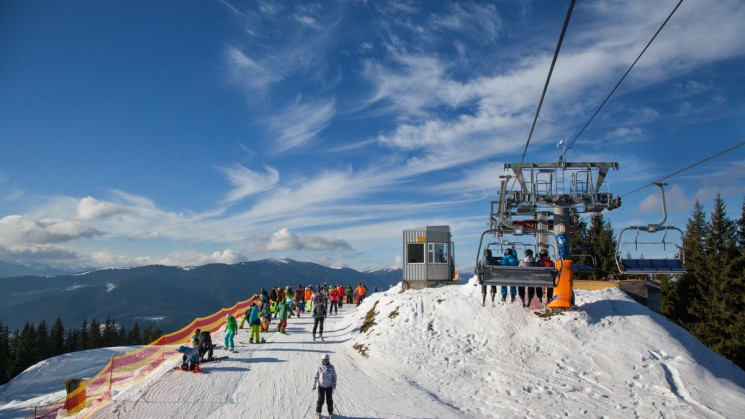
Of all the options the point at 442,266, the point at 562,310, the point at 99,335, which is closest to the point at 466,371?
the point at 562,310

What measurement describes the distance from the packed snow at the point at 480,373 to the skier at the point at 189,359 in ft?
0.96

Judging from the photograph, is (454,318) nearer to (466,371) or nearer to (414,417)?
(466,371)

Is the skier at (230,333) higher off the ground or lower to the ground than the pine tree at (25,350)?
higher

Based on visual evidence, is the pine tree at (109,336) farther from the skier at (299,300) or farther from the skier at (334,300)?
the skier at (334,300)

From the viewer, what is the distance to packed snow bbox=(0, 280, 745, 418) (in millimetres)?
11266

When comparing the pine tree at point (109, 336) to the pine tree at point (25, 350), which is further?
the pine tree at point (109, 336)

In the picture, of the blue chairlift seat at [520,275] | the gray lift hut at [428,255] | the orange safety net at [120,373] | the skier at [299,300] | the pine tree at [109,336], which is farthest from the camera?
the pine tree at [109,336]

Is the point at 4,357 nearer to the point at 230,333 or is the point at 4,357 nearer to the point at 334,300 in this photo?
the point at 334,300

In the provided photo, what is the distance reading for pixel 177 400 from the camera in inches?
459

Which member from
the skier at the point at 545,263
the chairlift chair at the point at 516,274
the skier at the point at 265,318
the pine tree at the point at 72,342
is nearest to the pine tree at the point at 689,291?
the skier at the point at 545,263

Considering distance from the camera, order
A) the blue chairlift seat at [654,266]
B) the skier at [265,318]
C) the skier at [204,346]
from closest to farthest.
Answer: the blue chairlift seat at [654,266] < the skier at [204,346] < the skier at [265,318]

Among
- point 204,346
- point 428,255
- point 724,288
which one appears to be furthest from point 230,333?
point 724,288

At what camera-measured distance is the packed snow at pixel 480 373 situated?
11266 millimetres

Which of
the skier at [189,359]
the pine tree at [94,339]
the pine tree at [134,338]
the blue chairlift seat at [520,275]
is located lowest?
the pine tree at [134,338]
